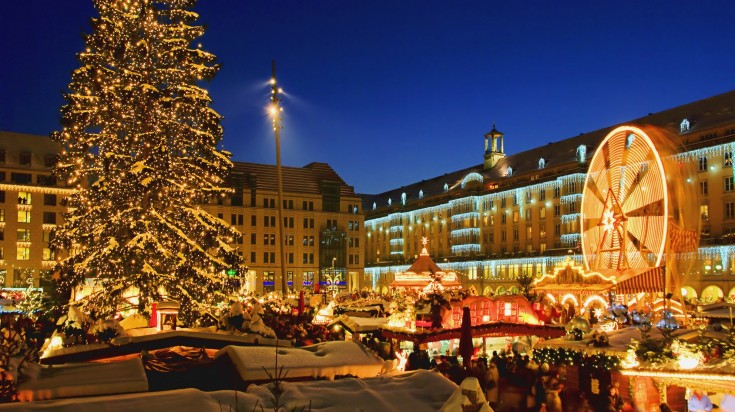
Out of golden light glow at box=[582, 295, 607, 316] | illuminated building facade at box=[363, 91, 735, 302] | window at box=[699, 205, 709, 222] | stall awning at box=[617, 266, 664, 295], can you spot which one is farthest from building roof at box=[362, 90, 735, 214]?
stall awning at box=[617, 266, 664, 295]

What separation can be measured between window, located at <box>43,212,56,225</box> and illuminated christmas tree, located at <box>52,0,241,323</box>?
55.4 metres

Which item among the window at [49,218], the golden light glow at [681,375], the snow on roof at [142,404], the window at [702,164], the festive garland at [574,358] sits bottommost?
the festive garland at [574,358]

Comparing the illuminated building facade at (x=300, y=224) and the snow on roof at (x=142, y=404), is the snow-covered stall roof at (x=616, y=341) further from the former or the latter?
the illuminated building facade at (x=300, y=224)

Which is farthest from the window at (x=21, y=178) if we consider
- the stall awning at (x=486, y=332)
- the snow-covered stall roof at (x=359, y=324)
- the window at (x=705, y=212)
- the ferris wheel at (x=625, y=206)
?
the window at (x=705, y=212)

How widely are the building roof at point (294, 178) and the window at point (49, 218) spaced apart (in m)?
19.7

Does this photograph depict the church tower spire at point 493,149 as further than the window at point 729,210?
Yes

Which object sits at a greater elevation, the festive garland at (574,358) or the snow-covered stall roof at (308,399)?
the snow-covered stall roof at (308,399)

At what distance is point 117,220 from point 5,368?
10.6m

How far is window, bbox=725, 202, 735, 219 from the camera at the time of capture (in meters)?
59.2

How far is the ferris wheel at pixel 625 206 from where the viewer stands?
Result: 29.3 m

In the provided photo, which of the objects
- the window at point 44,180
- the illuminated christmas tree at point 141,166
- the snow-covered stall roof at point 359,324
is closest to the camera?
the illuminated christmas tree at point 141,166

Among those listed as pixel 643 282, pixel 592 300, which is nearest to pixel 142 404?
pixel 643 282

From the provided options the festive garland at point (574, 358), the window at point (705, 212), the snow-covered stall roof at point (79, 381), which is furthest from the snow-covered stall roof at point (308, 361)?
the window at point (705, 212)

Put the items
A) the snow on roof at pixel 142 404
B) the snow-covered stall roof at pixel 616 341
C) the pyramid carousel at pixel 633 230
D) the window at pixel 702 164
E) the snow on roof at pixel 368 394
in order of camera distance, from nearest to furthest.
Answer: the snow on roof at pixel 142 404 → the snow on roof at pixel 368 394 → the snow-covered stall roof at pixel 616 341 → the pyramid carousel at pixel 633 230 → the window at pixel 702 164
